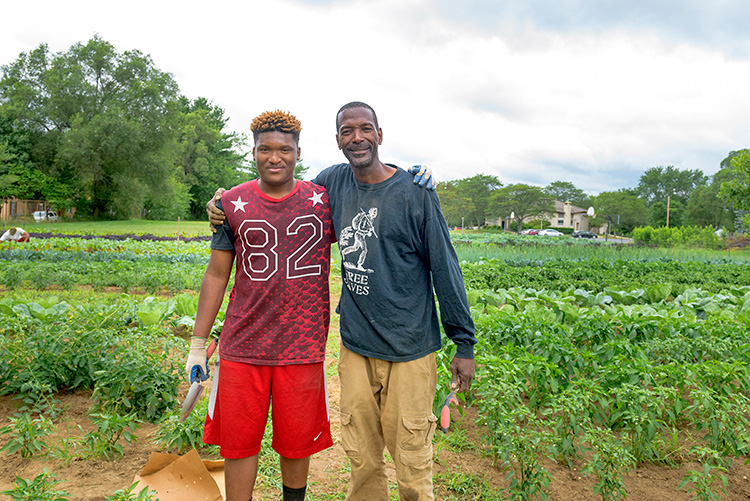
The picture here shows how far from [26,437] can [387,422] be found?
2.21m

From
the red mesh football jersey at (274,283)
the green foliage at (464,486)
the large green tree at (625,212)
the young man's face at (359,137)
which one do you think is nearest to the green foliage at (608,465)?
the green foliage at (464,486)

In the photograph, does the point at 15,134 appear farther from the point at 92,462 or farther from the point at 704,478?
the point at 704,478

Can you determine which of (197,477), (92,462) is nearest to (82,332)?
(92,462)

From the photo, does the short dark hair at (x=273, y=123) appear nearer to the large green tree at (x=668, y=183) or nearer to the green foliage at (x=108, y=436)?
the green foliage at (x=108, y=436)

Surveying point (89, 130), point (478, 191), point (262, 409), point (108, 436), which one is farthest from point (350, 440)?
point (478, 191)

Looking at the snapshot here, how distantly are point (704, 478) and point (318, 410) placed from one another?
195 centimetres

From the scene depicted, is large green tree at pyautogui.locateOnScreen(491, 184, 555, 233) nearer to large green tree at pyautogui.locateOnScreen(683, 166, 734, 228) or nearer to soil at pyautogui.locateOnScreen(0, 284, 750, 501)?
large green tree at pyautogui.locateOnScreen(683, 166, 734, 228)

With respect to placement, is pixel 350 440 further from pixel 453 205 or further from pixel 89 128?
pixel 453 205

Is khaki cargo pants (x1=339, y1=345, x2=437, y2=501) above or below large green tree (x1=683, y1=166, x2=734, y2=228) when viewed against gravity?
below

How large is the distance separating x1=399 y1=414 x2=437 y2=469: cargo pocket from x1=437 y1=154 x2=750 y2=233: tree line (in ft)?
132

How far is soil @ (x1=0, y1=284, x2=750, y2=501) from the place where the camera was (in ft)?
8.82

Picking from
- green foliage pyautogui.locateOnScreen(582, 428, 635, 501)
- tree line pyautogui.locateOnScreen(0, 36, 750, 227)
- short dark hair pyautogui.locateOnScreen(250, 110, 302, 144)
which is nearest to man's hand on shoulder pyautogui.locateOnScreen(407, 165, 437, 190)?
short dark hair pyautogui.locateOnScreen(250, 110, 302, 144)

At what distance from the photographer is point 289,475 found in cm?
229

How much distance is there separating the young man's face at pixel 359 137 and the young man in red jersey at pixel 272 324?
0.29m
